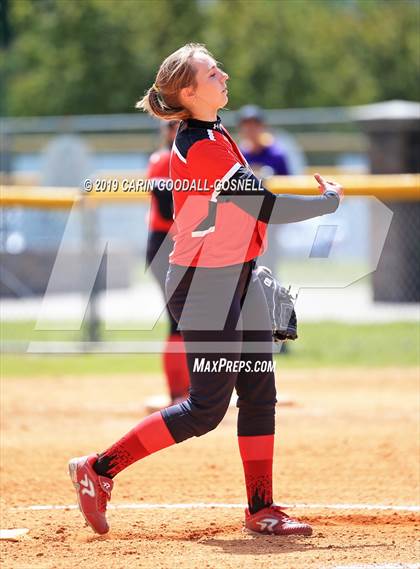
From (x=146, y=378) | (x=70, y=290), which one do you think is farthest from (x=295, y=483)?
(x=70, y=290)

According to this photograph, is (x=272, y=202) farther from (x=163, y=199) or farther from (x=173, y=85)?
(x=163, y=199)

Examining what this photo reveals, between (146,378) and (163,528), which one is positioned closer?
(163,528)

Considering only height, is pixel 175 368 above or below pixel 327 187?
above

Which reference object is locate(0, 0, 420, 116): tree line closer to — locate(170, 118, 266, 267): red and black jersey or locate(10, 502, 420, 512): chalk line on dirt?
locate(10, 502, 420, 512): chalk line on dirt

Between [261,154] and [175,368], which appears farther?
[261,154]

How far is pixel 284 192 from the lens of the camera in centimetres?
1085

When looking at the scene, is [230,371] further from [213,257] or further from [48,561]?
[48,561]

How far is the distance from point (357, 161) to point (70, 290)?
25.8ft

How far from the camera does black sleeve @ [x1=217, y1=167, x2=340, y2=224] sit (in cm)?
492

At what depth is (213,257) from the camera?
16.6ft

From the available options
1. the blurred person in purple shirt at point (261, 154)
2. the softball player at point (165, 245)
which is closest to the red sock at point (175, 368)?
the softball player at point (165, 245)

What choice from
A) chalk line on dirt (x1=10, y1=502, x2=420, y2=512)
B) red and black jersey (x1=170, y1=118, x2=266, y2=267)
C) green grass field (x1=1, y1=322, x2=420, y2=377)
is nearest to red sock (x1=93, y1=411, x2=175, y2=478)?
red and black jersey (x1=170, y1=118, x2=266, y2=267)

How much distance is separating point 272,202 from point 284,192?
19.5 feet

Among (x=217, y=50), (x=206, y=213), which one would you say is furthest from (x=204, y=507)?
(x=217, y=50)
